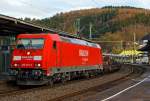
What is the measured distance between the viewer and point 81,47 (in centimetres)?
3281

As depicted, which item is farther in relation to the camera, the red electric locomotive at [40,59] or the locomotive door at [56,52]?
the locomotive door at [56,52]

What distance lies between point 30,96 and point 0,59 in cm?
1186

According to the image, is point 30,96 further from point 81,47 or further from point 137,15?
point 137,15

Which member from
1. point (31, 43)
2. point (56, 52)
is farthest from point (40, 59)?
point (56, 52)

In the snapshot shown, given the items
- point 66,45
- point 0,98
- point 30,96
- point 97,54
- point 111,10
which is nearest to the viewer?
point 0,98

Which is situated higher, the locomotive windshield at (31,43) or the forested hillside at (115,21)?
the forested hillside at (115,21)

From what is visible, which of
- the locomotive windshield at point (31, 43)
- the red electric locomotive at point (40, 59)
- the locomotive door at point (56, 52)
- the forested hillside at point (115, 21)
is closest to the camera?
the red electric locomotive at point (40, 59)

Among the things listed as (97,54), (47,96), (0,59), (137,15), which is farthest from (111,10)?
(47,96)

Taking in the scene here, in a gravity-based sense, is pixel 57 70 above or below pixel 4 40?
below

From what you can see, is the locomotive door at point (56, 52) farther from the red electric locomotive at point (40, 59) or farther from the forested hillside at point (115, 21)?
the forested hillside at point (115, 21)

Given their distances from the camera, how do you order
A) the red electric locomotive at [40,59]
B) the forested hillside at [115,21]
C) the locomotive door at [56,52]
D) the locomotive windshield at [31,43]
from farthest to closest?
the forested hillside at [115,21]
the locomotive door at [56,52]
the locomotive windshield at [31,43]
the red electric locomotive at [40,59]

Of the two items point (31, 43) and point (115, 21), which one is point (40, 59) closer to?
point (31, 43)

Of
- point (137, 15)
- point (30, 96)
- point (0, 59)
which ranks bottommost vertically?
point (30, 96)

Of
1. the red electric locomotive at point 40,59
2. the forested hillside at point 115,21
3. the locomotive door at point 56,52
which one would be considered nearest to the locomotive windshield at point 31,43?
the red electric locomotive at point 40,59
